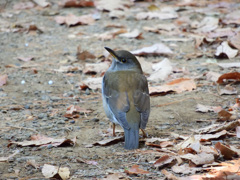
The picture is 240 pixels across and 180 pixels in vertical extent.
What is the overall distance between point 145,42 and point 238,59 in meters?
2.28

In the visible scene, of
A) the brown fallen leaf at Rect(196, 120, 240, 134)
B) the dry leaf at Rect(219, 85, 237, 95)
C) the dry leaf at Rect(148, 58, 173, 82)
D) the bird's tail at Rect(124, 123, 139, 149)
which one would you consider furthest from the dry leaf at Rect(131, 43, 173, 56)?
the bird's tail at Rect(124, 123, 139, 149)

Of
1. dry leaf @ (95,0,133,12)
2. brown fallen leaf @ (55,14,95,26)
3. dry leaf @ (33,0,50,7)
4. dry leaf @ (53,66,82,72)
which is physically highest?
dry leaf @ (95,0,133,12)

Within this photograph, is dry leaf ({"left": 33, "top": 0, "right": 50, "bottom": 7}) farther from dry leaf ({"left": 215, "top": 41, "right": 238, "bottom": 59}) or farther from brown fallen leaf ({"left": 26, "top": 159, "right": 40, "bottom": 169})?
brown fallen leaf ({"left": 26, "top": 159, "right": 40, "bottom": 169})

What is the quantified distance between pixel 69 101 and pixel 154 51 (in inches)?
104

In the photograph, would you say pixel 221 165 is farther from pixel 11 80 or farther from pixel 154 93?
pixel 11 80

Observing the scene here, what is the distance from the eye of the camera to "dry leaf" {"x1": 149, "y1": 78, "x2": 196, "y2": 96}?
693cm

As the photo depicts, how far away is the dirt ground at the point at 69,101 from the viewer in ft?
15.0

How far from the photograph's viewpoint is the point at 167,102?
658 cm

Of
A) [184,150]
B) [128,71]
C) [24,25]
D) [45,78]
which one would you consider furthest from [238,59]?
[24,25]

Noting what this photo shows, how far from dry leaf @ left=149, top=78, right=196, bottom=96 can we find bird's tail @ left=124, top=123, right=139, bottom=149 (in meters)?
1.87

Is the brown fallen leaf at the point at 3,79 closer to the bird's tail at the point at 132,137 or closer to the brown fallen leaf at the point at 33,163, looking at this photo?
the bird's tail at the point at 132,137

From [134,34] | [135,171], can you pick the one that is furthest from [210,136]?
[134,34]

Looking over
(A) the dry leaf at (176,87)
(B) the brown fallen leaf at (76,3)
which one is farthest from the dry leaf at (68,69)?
(B) the brown fallen leaf at (76,3)

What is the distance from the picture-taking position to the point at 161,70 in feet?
26.1
